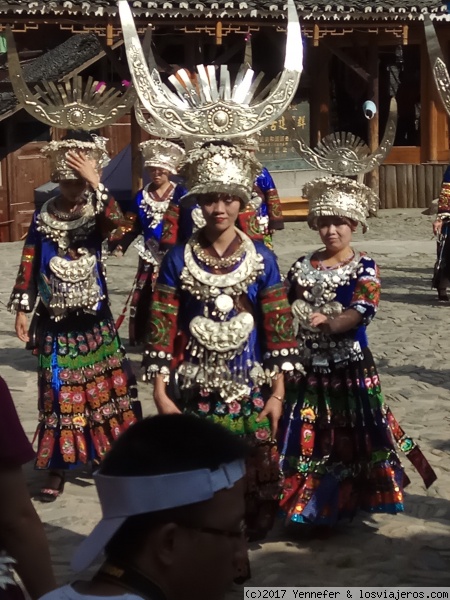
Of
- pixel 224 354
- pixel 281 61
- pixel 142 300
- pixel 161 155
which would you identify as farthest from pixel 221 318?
pixel 281 61

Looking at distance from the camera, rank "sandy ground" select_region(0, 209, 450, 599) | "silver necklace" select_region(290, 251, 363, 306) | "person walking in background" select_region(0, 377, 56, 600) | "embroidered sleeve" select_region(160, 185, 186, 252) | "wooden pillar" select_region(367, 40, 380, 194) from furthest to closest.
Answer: "wooden pillar" select_region(367, 40, 380, 194) < "embroidered sleeve" select_region(160, 185, 186, 252) < "silver necklace" select_region(290, 251, 363, 306) < "sandy ground" select_region(0, 209, 450, 599) < "person walking in background" select_region(0, 377, 56, 600)

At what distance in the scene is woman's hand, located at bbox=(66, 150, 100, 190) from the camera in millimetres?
6602

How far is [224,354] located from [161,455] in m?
2.79

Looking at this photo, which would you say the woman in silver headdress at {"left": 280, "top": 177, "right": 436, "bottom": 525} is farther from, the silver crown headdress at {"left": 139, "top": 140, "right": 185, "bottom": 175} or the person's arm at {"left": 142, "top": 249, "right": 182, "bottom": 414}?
the silver crown headdress at {"left": 139, "top": 140, "right": 185, "bottom": 175}

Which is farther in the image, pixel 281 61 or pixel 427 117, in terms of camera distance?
pixel 427 117

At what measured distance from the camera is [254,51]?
22.4 metres

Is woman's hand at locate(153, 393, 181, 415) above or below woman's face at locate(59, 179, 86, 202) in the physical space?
below

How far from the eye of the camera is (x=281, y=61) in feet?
73.7

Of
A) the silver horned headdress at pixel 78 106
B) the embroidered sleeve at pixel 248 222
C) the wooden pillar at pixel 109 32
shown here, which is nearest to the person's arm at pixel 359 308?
the embroidered sleeve at pixel 248 222

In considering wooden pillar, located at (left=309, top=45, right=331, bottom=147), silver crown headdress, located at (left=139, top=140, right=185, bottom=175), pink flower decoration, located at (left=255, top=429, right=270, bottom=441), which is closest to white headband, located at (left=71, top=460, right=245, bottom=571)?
pink flower decoration, located at (left=255, top=429, right=270, bottom=441)

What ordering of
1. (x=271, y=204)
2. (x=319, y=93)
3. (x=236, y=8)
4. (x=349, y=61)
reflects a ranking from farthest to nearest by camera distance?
(x=319, y=93)
(x=349, y=61)
(x=236, y=8)
(x=271, y=204)

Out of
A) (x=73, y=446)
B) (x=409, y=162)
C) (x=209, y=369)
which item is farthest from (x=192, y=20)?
(x=209, y=369)

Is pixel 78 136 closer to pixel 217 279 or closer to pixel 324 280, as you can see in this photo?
pixel 324 280

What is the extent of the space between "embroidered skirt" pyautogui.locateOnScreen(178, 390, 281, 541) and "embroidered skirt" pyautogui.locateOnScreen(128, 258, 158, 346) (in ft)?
10.5
